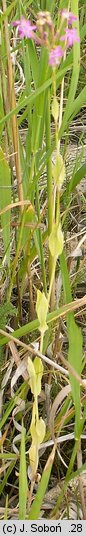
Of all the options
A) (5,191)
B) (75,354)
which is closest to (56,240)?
(75,354)

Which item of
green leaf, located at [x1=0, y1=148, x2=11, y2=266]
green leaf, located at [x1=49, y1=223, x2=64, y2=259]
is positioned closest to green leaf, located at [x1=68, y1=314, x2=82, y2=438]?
green leaf, located at [x1=49, y1=223, x2=64, y2=259]

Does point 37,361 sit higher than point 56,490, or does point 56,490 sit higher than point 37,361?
point 37,361

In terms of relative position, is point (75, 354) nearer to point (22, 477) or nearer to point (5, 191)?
point (22, 477)

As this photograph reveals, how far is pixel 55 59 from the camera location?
533 mm

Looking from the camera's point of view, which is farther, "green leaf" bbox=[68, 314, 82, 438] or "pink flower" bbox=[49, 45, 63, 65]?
"green leaf" bbox=[68, 314, 82, 438]

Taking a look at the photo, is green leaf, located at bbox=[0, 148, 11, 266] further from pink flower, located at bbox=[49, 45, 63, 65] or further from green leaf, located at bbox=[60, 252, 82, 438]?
pink flower, located at bbox=[49, 45, 63, 65]

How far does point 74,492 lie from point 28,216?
322 millimetres

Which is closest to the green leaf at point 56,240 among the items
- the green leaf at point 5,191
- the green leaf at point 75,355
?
the green leaf at point 75,355

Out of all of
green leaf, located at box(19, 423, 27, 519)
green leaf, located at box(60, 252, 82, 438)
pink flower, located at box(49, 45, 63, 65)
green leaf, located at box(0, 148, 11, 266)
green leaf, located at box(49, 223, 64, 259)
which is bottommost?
green leaf, located at box(19, 423, 27, 519)

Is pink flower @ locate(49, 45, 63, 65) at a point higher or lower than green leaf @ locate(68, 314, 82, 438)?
higher

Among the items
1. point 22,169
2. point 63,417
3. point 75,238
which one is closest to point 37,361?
point 63,417

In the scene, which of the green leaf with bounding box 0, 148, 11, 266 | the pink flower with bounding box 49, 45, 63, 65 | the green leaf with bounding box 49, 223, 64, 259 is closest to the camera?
the pink flower with bounding box 49, 45, 63, 65

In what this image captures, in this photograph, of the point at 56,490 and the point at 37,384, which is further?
the point at 56,490

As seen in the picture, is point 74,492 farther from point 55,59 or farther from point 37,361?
point 55,59
